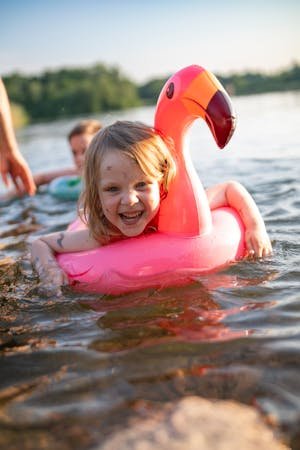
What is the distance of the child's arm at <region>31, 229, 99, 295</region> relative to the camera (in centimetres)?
289

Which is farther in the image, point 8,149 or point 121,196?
point 8,149

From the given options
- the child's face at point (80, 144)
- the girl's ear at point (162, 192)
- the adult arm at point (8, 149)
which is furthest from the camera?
the child's face at point (80, 144)

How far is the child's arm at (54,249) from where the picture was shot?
2.89m

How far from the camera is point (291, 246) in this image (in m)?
3.21

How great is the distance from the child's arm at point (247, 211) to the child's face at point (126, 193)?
588 millimetres

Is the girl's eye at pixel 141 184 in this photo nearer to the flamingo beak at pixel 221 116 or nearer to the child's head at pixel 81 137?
the flamingo beak at pixel 221 116

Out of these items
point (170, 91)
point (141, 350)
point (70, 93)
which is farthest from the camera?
point (70, 93)

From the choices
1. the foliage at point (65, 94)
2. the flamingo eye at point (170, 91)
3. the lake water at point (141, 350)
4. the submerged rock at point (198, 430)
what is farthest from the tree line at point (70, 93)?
the submerged rock at point (198, 430)

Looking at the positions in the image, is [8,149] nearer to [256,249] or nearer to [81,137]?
[256,249]

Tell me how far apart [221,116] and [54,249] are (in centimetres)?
128

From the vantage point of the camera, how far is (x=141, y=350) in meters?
2.06

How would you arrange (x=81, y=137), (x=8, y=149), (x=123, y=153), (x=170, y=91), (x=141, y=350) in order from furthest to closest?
(x=81, y=137), (x=8, y=149), (x=170, y=91), (x=123, y=153), (x=141, y=350)

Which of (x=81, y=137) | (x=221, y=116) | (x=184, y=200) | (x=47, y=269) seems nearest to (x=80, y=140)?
(x=81, y=137)

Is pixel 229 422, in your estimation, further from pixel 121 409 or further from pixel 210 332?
pixel 210 332
